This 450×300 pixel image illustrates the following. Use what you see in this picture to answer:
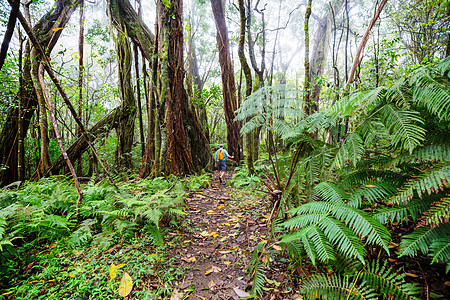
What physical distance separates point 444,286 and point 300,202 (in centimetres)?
115

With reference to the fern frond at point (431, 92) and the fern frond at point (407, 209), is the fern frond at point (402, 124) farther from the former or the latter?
the fern frond at point (407, 209)

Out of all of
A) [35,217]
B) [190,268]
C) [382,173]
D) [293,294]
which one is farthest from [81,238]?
[382,173]

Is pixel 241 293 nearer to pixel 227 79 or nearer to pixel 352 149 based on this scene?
pixel 352 149

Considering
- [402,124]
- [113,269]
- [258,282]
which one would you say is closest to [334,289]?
[258,282]

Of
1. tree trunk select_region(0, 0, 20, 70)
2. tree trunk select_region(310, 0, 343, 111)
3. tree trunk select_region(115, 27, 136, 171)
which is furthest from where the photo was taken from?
tree trunk select_region(310, 0, 343, 111)

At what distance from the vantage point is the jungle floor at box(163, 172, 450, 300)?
1.51 m

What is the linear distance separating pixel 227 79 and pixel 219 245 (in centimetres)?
779

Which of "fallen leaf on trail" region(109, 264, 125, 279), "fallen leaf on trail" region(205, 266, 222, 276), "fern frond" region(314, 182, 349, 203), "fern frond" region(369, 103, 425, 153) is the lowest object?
"fallen leaf on trail" region(205, 266, 222, 276)

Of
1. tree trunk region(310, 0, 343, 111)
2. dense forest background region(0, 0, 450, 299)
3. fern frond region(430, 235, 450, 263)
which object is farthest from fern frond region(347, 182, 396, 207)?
tree trunk region(310, 0, 343, 111)

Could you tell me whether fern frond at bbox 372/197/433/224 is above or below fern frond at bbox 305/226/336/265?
Answer: above

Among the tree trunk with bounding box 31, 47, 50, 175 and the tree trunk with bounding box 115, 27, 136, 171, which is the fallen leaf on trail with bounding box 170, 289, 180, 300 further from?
the tree trunk with bounding box 115, 27, 136, 171

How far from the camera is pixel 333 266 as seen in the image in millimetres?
1705

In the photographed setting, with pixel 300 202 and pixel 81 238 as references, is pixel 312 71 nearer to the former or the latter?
pixel 300 202

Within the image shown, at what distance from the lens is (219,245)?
2.71 metres
